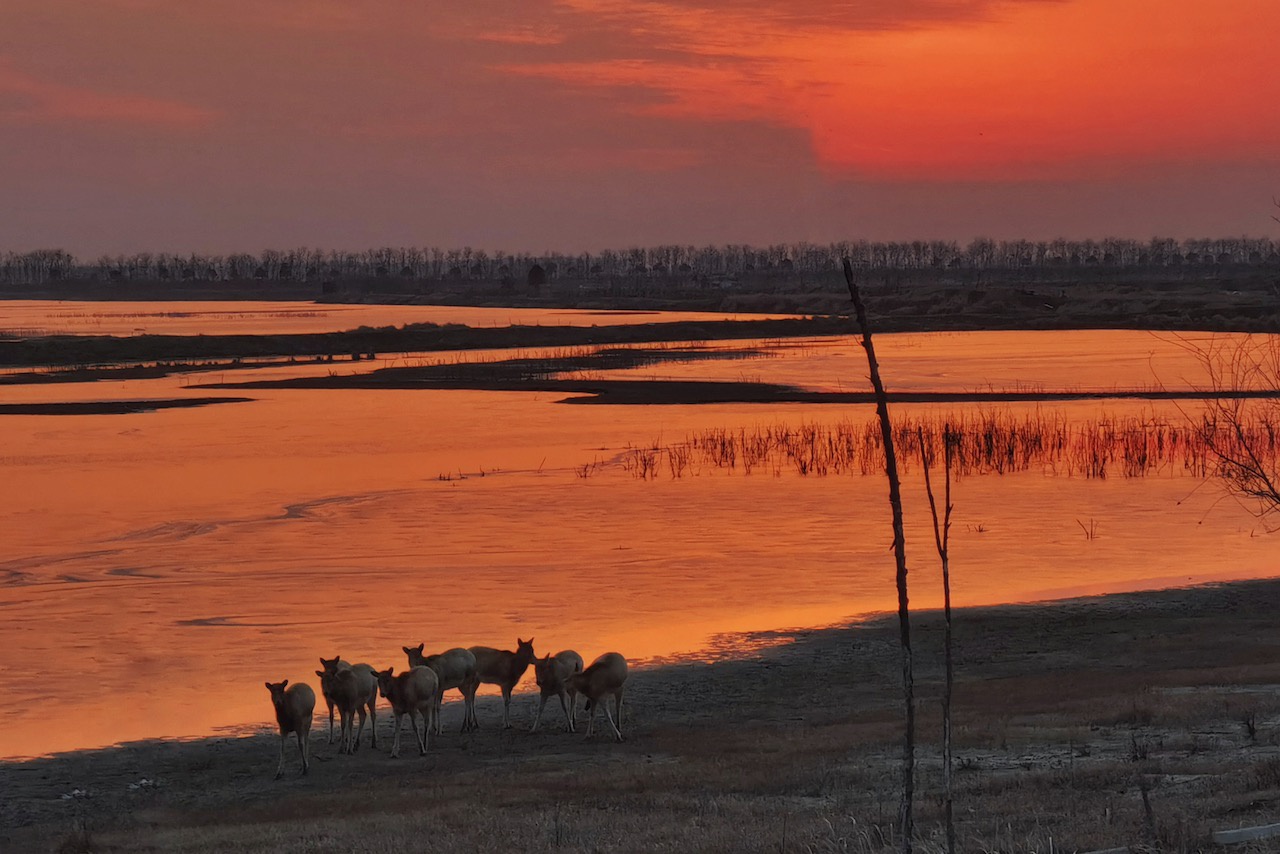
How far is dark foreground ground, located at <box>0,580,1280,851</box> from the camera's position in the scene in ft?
41.1

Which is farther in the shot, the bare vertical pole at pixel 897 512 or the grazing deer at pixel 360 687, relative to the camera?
the grazing deer at pixel 360 687

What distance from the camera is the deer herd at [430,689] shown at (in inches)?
678

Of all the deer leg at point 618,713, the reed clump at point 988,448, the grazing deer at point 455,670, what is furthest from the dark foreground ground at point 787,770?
the reed clump at point 988,448

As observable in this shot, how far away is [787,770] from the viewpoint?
15.7 metres

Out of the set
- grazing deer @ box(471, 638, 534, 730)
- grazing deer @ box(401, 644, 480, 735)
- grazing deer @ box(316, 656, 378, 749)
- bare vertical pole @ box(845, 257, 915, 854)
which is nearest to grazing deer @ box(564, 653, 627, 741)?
grazing deer @ box(471, 638, 534, 730)

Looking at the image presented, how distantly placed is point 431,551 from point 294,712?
49.5 feet

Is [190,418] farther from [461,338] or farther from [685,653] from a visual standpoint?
[461,338]

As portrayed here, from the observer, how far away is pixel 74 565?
3058cm

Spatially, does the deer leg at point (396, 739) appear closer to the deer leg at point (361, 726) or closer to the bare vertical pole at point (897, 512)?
the deer leg at point (361, 726)

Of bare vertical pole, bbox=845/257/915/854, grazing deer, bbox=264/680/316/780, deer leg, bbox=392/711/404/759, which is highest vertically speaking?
bare vertical pole, bbox=845/257/915/854

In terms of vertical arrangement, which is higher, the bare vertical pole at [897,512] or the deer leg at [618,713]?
the bare vertical pole at [897,512]

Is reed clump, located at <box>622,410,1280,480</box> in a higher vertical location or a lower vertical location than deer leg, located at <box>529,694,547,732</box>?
higher

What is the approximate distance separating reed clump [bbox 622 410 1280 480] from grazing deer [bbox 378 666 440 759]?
83.3 feet

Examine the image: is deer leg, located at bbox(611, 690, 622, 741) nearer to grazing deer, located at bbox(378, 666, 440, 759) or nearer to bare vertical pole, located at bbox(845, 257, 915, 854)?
grazing deer, located at bbox(378, 666, 440, 759)
